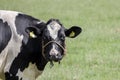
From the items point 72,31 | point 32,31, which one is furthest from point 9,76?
point 72,31

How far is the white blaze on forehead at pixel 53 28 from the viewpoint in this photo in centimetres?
618

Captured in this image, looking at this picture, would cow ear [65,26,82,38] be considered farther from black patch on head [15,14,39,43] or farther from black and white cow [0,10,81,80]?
black patch on head [15,14,39,43]

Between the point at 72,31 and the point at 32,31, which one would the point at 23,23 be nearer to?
the point at 32,31

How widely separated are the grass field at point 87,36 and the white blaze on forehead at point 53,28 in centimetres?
233

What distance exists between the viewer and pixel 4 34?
21.4 ft

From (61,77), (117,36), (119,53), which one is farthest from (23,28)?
(117,36)

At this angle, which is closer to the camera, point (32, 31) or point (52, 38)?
point (52, 38)

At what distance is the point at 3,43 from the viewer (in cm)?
647

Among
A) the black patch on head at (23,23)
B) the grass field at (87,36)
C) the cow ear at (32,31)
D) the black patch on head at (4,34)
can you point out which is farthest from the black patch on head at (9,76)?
the grass field at (87,36)

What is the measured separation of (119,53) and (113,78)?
202cm

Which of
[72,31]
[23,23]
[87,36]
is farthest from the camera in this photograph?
[87,36]

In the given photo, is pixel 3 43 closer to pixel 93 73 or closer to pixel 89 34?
pixel 93 73

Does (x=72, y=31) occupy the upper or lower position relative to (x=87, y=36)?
upper

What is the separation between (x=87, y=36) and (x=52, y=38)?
6.89m
